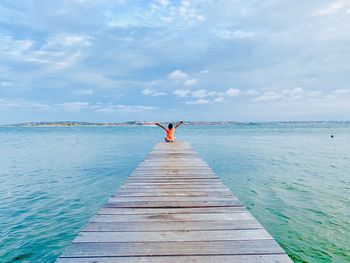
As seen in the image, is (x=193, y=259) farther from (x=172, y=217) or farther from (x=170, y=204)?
(x=170, y=204)

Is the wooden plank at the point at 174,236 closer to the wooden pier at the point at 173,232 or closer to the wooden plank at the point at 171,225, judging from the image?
the wooden pier at the point at 173,232

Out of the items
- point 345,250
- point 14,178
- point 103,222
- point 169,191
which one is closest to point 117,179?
point 14,178

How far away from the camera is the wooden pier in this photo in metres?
2.89

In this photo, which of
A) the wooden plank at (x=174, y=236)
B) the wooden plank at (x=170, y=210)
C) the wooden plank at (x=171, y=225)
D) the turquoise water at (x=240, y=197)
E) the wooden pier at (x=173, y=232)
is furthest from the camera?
the turquoise water at (x=240, y=197)

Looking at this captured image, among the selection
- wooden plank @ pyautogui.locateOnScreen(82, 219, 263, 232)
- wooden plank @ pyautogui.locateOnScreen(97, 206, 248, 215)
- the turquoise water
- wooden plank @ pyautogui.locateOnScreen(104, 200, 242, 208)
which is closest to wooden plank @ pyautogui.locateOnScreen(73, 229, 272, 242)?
wooden plank @ pyautogui.locateOnScreen(82, 219, 263, 232)

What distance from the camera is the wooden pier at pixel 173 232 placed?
9.47 ft

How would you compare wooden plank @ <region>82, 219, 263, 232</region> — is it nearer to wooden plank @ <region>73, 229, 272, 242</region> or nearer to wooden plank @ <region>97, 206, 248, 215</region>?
wooden plank @ <region>73, 229, 272, 242</region>

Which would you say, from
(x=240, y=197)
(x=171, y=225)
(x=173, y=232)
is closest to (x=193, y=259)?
(x=173, y=232)

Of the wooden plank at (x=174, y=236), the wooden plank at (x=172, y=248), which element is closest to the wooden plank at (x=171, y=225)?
the wooden plank at (x=174, y=236)

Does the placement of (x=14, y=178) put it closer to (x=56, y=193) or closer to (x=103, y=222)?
(x=56, y=193)

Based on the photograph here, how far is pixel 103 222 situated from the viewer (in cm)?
386

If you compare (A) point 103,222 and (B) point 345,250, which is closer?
(A) point 103,222

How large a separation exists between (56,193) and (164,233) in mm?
8458

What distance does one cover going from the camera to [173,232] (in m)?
3.51
